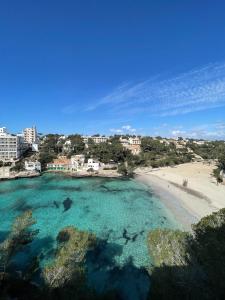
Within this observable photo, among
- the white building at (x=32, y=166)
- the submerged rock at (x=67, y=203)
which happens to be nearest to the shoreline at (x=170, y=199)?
the submerged rock at (x=67, y=203)

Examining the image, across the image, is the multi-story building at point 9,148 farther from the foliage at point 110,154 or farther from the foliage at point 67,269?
the foliage at point 67,269

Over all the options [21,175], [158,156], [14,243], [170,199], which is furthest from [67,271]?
[158,156]

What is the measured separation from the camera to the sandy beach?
34219 mm

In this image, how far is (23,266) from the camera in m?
20.2

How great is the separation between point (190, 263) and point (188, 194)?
108ft

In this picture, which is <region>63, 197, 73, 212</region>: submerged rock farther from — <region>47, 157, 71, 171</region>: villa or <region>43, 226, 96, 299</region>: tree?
<region>47, 157, 71, 171</region>: villa

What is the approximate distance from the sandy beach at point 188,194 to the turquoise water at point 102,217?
1.84 metres

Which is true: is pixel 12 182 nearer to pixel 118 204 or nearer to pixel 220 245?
pixel 118 204

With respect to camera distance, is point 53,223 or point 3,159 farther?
point 3,159

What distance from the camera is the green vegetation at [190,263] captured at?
11180mm

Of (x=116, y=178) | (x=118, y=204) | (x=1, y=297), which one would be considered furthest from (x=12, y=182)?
(x=1, y=297)

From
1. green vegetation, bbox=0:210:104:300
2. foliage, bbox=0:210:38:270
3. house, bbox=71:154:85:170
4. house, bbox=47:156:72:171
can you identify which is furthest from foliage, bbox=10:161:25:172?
foliage, bbox=0:210:38:270

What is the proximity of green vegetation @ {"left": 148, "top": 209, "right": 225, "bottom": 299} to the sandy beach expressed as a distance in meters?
13.4

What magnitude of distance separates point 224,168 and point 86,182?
31.0 metres
